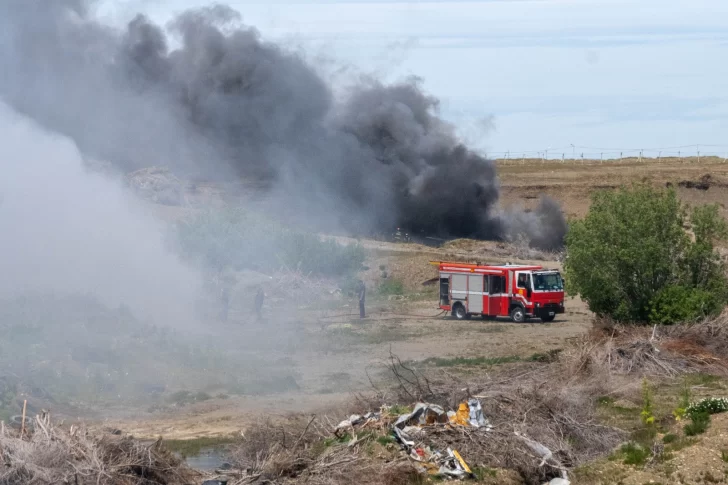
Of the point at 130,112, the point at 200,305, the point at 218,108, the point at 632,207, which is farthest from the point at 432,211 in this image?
the point at 632,207

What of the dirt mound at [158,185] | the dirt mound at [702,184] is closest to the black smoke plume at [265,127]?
the dirt mound at [158,185]

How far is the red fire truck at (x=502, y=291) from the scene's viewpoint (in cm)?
3306

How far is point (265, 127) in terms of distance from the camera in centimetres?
5594

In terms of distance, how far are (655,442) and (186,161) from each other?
46215 mm

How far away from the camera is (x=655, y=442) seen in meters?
15.0

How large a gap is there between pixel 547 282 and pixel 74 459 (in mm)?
23157

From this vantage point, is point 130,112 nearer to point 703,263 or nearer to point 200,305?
point 200,305

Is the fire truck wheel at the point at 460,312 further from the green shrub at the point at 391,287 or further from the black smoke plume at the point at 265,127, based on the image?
the black smoke plume at the point at 265,127

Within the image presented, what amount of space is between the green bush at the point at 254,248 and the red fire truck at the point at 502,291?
300 inches

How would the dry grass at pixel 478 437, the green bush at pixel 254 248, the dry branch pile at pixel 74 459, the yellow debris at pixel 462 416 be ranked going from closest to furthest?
the dry branch pile at pixel 74 459
the dry grass at pixel 478 437
the yellow debris at pixel 462 416
the green bush at pixel 254 248

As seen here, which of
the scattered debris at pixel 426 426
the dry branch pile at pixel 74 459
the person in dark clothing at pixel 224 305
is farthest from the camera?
the person in dark clothing at pixel 224 305

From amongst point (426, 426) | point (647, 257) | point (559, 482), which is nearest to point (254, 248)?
point (647, 257)

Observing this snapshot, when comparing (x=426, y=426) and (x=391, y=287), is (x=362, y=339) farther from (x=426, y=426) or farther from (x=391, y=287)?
(x=426, y=426)

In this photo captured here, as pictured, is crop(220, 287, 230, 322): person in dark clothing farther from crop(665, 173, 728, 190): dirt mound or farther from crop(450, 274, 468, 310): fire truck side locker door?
crop(665, 173, 728, 190): dirt mound
